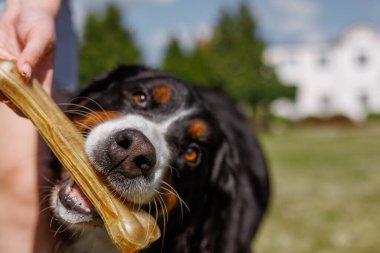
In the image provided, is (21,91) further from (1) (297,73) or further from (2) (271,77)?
(1) (297,73)

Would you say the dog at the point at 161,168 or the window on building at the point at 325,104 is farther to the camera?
the window on building at the point at 325,104

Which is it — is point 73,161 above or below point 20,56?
below

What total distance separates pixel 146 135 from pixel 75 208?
0.53 meters

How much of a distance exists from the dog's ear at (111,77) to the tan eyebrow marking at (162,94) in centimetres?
39

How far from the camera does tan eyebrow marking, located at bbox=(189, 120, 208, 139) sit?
298 cm

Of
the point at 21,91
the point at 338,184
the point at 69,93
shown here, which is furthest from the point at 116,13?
the point at 21,91

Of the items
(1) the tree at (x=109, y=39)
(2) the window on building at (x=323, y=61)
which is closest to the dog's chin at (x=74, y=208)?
(1) the tree at (x=109, y=39)

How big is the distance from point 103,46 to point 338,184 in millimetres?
12042

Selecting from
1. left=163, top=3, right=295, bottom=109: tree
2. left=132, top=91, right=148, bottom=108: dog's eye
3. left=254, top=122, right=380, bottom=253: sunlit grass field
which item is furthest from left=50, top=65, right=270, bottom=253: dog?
left=163, top=3, right=295, bottom=109: tree

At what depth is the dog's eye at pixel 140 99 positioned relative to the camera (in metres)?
3.01

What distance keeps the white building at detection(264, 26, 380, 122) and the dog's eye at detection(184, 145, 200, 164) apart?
1784 inches

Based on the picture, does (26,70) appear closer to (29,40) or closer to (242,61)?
(29,40)

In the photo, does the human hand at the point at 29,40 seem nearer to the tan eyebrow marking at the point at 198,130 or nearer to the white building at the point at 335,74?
the tan eyebrow marking at the point at 198,130

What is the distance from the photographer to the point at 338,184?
9047 mm
